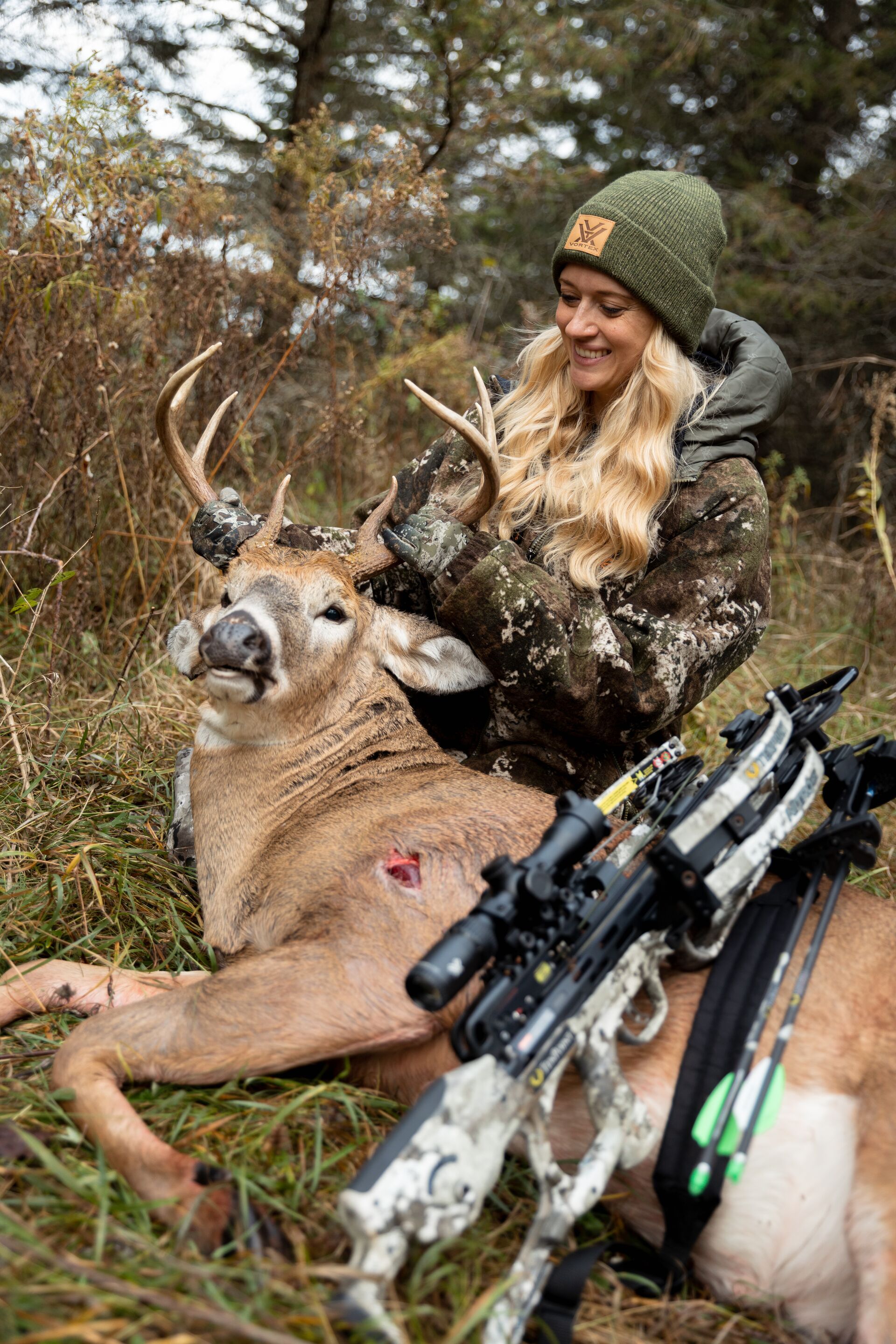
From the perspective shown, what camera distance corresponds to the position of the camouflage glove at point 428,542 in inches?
A: 138

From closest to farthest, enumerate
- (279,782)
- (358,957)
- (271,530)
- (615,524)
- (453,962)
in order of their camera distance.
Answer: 1. (453,962)
2. (358,957)
3. (279,782)
4. (271,530)
5. (615,524)

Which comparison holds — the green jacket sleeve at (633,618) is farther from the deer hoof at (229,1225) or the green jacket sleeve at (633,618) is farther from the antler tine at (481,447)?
the deer hoof at (229,1225)

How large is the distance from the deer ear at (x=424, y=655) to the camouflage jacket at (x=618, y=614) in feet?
0.28

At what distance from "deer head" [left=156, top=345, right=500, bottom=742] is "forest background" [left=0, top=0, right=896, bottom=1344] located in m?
0.65

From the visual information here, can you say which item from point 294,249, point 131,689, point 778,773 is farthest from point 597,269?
point 294,249

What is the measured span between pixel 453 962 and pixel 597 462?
2.48 metres

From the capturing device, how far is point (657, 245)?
3846 mm

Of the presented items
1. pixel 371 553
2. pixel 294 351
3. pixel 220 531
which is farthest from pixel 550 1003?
pixel 294 351

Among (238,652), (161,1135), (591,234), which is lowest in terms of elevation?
(161,1135)

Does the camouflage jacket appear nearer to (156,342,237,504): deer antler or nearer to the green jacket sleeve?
the green jacket sleeve

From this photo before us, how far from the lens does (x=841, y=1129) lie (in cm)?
232

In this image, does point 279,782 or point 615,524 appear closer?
point 279,782

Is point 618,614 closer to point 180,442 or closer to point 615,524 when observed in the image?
point 615,524

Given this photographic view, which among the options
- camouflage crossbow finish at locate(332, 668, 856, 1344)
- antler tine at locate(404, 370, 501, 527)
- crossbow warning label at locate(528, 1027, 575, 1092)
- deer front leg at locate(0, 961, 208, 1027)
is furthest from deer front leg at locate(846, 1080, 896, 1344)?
antler tine at locate(404, 370, 501, 527)
